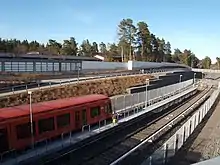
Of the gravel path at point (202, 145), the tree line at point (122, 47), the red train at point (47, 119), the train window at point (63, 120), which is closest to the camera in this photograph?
the red train at point (47, 119)

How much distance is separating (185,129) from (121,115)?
10.1 metres

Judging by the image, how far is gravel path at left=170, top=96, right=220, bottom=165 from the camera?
1908 cm

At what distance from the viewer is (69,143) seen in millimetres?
20438

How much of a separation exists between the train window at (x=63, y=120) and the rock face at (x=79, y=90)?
9489 millimetres

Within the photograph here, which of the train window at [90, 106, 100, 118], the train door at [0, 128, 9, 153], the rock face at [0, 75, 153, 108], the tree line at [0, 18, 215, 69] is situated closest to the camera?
the train door at [0, 128, 9, 153]

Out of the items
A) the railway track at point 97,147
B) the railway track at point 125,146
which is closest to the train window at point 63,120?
the railway track at point 97,147

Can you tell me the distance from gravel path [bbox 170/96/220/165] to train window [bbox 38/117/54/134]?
24.7 ft

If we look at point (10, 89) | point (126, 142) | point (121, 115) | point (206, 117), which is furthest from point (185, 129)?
point (10, 89)

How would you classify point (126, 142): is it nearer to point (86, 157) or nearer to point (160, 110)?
point (86, 157)

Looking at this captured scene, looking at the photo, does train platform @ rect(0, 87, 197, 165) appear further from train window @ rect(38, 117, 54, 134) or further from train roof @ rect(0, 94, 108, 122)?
train roof @ rect(0, 94, 108, 122)

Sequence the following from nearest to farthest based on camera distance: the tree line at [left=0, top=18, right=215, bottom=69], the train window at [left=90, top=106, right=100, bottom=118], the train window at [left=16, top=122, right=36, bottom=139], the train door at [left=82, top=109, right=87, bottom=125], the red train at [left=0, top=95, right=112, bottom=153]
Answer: the red train at [left=0, top=95, right=112, bottom=153] → the train window at [left=16, top=122, right=36, bottom=139] → the train door at [left=82, top=109, right=87, bottom=125] → the train window at [left=90, top=106, right=100, bottom=118] → the tree line at [left=0, top=18, right=215, bottom=69]

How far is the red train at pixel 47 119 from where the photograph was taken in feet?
55.9

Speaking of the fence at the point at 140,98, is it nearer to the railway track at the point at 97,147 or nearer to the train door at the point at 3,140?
the railway track at the point at 97,147

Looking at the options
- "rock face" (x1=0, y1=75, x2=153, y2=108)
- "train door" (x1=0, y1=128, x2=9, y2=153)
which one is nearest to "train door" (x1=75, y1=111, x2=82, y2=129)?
"train door" (x1=0, y1=128, x2=9, y2=153)
